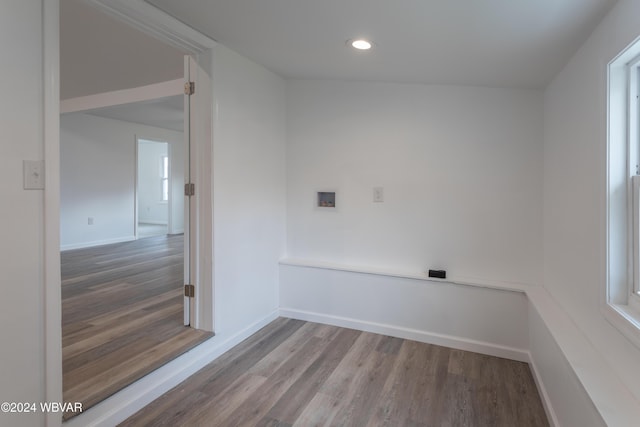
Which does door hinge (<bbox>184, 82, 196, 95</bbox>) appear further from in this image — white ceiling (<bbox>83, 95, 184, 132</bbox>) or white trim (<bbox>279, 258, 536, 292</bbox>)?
white ceiling (<bbox>83, 95, 184, 132</bbox>)

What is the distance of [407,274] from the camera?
9.51ft

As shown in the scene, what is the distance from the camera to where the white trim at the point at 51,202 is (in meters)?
1.48

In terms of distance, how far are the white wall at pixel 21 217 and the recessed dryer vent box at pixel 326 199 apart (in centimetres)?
215

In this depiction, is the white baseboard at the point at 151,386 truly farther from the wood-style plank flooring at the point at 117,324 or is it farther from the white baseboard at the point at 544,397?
the white baseboard at the point at 544,397

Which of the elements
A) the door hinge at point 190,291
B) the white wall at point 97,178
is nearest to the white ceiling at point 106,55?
the white wall at point 97,178

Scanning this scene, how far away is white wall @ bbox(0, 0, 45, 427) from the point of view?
136cm

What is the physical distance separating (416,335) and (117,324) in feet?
7.79

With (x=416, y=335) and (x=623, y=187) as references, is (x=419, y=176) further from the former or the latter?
(x=623, y=187)

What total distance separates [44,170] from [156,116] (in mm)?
5113

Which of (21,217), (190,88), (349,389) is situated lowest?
(349,389)

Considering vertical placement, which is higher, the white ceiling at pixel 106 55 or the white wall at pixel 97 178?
the white ceiling at pixel 106 55

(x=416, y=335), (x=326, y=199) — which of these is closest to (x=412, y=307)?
(x=416, y=335)

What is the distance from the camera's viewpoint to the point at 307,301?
326cm

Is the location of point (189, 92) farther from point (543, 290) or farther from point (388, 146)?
point (543, 290)
